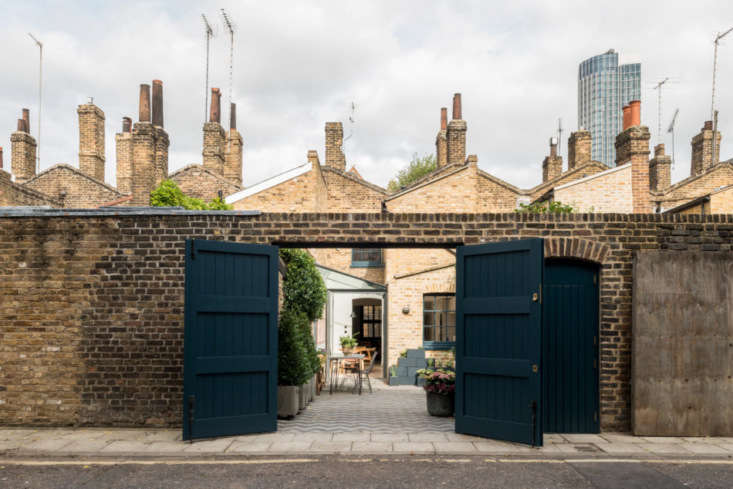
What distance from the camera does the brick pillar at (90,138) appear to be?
85.4 feet

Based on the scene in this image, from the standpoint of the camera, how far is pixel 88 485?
5.12 meters

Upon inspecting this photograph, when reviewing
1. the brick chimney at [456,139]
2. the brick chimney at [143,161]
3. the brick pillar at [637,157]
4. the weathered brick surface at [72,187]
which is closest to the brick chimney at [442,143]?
the brick chimney at [456,139]

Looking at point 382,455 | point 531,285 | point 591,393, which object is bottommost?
point 382,455

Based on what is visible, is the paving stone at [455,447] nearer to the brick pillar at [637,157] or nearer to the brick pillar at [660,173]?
the brick pillar at [637,157]

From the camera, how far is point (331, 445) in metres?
6.53

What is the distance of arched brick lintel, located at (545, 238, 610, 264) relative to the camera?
287 inches

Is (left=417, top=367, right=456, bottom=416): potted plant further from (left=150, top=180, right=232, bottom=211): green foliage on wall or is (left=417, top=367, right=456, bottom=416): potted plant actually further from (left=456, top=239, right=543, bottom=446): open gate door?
(left=150, top=180, right=232, bottom=211): green foliage on wall

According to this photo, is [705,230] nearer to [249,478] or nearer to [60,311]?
[249,478]

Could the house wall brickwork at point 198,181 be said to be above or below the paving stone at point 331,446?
above

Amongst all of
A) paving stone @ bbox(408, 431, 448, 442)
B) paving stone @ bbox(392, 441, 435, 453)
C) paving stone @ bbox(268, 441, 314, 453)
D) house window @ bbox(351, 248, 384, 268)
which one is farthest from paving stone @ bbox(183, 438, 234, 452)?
house window @ bbox(351, 248, 384, 268)

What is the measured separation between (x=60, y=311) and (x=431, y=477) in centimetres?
563

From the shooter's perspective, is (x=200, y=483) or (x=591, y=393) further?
(x=591, y=393)

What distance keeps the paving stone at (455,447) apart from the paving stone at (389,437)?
51cm

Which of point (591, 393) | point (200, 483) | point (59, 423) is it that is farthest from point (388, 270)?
point (200, 483)
